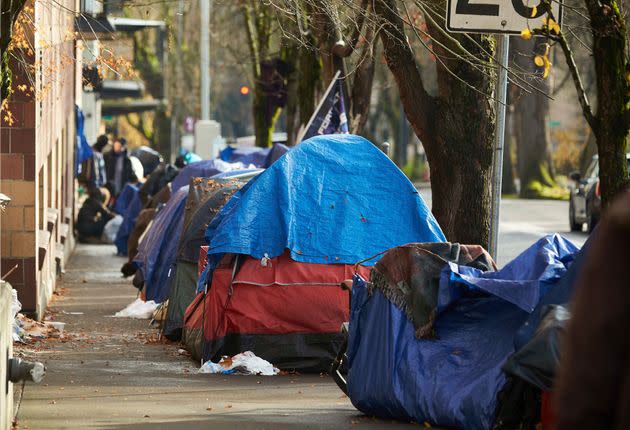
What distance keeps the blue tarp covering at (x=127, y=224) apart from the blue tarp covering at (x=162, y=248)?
859 centimetres

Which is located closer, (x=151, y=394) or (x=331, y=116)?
(x=151, y=394)

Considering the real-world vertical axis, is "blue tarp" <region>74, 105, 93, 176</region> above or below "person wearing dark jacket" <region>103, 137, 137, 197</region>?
above

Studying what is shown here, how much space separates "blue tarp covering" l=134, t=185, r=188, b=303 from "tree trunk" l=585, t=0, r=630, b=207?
308 inches

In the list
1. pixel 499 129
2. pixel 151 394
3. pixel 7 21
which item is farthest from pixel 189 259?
pixel 7 21

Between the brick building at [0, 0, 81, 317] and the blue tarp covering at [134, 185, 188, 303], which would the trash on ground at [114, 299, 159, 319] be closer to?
the blue tarp covering at [134, 185, 188, 303]

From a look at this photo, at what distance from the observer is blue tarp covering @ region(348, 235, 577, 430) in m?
7.31

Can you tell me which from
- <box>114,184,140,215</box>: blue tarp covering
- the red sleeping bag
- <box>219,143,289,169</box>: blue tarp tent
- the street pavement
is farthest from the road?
the red sleeping bag

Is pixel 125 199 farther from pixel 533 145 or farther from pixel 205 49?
pixel 533 145

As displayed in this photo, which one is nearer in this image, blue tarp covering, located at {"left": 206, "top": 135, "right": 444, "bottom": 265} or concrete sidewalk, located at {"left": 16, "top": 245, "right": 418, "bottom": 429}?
concrete sidewalk, located at {"left": 16, "top": 245, "right": 418, "bottom": 429}

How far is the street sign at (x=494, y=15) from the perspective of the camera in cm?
845

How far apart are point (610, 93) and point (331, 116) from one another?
30.6ft

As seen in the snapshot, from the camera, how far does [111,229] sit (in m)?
27.4

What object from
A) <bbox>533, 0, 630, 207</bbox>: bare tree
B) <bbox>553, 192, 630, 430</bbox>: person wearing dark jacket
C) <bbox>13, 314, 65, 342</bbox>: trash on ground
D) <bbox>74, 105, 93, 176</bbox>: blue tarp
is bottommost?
<bbox>13, 314, 65, 342</bbox>: trash on ground

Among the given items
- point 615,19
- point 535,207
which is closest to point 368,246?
point 615,19
